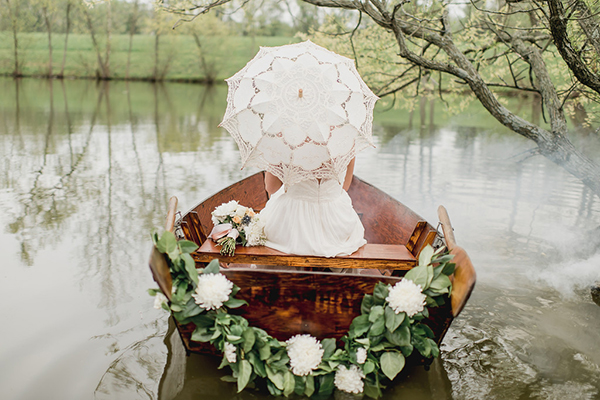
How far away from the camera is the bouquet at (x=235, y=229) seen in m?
3.21

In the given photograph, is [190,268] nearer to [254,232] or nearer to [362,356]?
[254,232]

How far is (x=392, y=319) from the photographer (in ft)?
8.61

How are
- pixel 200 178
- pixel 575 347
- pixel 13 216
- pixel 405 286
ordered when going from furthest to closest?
pixel 200 178, pixel 13 216, pixel 575 347, pixel 405 286

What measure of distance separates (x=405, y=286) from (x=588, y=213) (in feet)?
16.9

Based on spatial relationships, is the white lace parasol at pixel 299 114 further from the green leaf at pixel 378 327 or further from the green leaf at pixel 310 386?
the green leaf at pixel 310 386

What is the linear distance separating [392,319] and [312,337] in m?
0.48

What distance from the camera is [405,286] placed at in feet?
8.63

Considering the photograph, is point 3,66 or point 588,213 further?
point 3,66

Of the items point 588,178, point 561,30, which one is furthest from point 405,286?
point 588,178

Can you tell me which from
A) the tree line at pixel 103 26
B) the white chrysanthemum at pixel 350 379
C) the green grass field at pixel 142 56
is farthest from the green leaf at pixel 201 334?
the green grass field at pixel 142 56

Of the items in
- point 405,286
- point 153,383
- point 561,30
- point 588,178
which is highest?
point 561,30

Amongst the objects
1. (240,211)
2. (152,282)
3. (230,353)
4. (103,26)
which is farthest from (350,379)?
(103,26)

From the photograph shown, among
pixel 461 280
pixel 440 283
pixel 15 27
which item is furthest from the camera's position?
pixel 15 27

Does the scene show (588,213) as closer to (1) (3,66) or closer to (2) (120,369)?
(2) (120,369)
